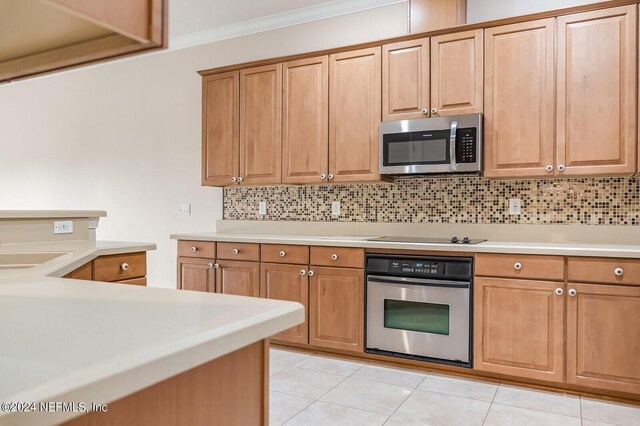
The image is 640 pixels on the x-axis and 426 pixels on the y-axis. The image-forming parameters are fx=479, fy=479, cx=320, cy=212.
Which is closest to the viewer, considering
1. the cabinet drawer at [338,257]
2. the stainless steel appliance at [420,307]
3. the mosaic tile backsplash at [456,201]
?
the stainless steel appliance at [420,307]

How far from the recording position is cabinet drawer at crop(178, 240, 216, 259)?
12.9ft

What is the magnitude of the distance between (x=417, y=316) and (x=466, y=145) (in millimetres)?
1187

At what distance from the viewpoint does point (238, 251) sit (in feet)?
12.5

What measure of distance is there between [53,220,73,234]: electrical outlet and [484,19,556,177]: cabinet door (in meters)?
2.71

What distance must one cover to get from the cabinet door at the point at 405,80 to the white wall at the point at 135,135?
498mm

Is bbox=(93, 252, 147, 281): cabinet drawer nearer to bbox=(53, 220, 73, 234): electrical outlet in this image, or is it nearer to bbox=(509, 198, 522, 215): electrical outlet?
bbox=(53, 220, 73, 234): electrical outlet

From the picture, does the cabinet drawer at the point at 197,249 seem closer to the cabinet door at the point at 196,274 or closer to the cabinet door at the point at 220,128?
the cabinet door at the point at 196,274

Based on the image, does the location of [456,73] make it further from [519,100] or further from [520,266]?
[520,266]

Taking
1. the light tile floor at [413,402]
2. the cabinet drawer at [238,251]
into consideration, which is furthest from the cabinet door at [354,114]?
the light tile floor at [413,402]

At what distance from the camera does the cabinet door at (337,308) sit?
11.1 feet

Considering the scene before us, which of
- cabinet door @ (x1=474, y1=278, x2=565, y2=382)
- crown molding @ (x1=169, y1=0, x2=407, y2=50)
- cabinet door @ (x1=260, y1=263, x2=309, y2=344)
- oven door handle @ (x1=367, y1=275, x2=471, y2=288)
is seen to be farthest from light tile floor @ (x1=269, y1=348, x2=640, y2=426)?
crown molding @ (x1=169, y1=0, x2=407, y2=50)

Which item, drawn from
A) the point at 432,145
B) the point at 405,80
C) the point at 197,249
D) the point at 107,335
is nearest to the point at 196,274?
the point at 197,249

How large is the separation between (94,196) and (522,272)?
4697 millimetres

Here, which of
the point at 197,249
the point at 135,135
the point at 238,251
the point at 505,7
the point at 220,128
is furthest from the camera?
the point at 135,135
